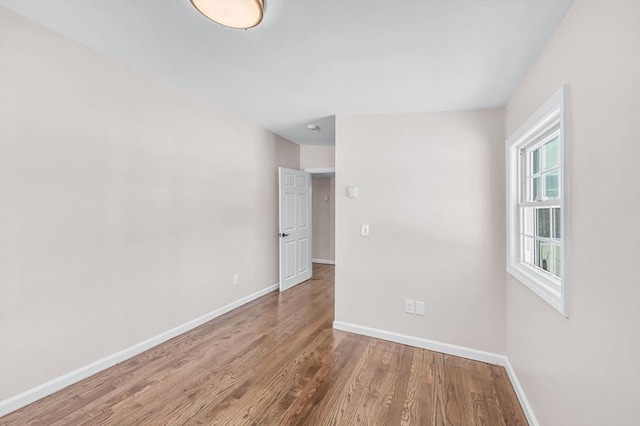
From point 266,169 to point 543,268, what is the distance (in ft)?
11.3

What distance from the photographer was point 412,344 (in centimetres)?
277

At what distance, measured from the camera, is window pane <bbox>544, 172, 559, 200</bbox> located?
69.7 inches

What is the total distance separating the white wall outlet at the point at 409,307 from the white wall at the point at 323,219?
381cm

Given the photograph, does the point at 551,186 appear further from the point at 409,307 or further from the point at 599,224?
the point at 409,307

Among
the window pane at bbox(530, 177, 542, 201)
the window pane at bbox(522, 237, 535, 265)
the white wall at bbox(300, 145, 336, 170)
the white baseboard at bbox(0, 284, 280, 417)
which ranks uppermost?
the white wall at bbox(300, 145, 336, 170)

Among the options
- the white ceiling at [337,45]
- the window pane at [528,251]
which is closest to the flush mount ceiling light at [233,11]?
the white ceiling at [337,45]

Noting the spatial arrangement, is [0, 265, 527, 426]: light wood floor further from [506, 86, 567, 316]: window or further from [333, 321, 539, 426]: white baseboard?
[506, 86, 567, 316]: window

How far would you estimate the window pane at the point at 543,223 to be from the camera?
1.88m

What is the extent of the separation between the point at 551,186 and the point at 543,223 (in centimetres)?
30

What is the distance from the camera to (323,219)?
6754mm

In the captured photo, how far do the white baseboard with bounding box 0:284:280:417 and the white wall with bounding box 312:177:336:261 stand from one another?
3689 millimetres

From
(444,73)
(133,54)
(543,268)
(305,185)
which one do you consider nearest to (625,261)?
(543,268)

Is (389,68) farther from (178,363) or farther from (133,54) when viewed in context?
(178,363)

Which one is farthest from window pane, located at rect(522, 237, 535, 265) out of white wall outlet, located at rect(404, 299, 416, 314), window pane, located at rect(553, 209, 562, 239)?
white wall outlet, located at rect(404, 299, 416, 314)
